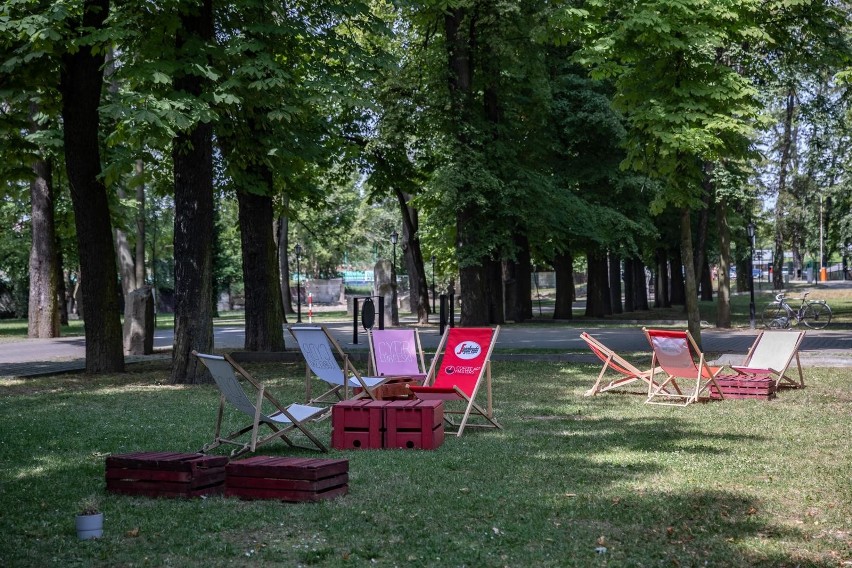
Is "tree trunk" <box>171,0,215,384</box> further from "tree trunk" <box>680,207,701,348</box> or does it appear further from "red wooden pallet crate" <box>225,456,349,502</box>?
"red wooden pallet crate" <box>225,456,349,502</box>

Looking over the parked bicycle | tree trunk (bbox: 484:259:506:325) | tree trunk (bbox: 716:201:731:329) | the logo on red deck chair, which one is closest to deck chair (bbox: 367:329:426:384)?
the logo on red deck chair

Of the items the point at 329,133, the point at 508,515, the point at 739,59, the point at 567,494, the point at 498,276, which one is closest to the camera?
the point at 508,515

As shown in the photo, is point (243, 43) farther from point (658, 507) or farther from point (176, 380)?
point (658, 507)

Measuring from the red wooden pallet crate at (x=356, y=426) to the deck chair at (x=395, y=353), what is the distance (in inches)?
122

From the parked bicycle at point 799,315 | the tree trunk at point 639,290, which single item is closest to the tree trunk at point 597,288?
the tree trunk at point 639,290

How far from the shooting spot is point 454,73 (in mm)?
25797

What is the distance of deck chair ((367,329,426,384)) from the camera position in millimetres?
12328

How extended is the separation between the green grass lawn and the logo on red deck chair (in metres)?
0.91

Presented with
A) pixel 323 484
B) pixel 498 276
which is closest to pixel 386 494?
pixel 323 484

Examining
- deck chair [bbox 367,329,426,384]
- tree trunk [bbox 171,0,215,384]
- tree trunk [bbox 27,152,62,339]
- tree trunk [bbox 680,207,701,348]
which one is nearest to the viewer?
deck chair [bbox 367,329,426,384]

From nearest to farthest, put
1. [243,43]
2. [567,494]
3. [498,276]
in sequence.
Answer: [567,494] < [243,43] < [498,276]

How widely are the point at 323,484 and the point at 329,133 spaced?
14.1 meters

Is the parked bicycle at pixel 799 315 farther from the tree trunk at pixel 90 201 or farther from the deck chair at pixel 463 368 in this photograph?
the deck chair at pixel 463 368

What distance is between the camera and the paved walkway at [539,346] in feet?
61.3
